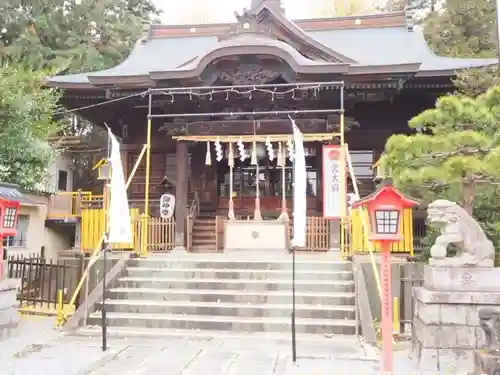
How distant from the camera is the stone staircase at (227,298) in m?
9.21

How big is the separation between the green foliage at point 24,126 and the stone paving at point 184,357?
24.4 feet

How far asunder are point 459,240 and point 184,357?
4.31 meters

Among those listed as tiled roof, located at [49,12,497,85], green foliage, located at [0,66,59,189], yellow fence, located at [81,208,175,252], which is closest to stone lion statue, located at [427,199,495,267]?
yellow fence, located at [81,208,175,252]

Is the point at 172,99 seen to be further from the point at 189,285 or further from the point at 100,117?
the point at 189,285

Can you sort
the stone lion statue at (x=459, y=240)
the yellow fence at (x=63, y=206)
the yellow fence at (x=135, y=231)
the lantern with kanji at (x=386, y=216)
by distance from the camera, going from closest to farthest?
the lantern with kanji at (x=386, y=216)
the stone lion statue at (x=459, y=240)
the yellow fence at (x=135, y=231)
the yellow fence at (x=63, y=206)

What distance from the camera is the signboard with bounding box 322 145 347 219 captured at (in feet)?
36.5

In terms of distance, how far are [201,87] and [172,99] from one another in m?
1.32

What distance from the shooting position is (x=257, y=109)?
47.7 feet

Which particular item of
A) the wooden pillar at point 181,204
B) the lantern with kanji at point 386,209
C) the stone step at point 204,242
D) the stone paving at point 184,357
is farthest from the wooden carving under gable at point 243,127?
the lantern with kanji at point 386,209

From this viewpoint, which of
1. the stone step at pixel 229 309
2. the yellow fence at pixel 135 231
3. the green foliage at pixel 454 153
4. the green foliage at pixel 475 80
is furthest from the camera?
the yellow fence at pixel 135 231

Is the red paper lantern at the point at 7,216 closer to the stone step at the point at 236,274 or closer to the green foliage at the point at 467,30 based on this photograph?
the stone step at the point at 236,274

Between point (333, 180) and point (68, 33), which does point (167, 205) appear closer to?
point (333, 180)

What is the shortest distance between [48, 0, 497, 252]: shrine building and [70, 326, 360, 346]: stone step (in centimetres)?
315

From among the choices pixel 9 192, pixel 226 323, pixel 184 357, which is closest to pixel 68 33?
pixel 9 192
